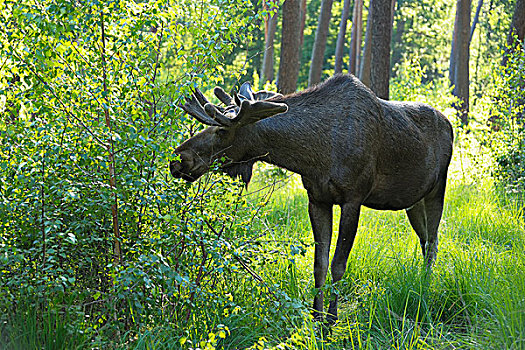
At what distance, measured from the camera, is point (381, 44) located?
469 inches

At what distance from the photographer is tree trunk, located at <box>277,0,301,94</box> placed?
12.8 meters

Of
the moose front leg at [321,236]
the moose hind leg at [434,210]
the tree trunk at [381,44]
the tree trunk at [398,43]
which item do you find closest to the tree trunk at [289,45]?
the tree trunk at [381,44]

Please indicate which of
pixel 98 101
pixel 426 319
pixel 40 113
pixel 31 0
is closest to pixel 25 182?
pixel 40 113

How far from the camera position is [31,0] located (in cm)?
412

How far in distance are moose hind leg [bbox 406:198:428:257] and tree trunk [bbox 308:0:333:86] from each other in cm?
1318

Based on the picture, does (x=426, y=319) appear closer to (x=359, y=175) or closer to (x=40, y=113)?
(x=359, y=175)

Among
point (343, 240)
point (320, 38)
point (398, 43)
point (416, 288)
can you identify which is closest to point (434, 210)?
point (416, 288)

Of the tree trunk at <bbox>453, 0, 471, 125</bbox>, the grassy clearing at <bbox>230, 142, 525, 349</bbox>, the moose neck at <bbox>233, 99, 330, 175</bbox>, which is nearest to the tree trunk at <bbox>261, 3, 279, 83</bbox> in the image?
the tree trunk at <bbox>453, 0, 471, 125</bbox>

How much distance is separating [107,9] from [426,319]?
3588mm

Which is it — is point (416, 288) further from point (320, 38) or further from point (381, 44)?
point (320, 38)

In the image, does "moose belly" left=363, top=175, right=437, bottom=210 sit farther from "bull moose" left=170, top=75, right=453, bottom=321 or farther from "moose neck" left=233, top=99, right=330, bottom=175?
"moose neck" left=233, top=99, right=330, bottom=175

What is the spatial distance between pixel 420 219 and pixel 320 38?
14485mm

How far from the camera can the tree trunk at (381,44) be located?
1174 centimetres

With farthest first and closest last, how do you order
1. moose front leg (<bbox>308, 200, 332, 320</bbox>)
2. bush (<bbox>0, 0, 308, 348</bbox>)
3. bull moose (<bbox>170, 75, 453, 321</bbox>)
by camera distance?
moose front leg (<bbox>308, 200, 332, 320</bbox>)
bull moose (<bbox>170, 75, 453, 321</bbox>)
bush (<bbox>0, 0, 308, 348</bbox>)
